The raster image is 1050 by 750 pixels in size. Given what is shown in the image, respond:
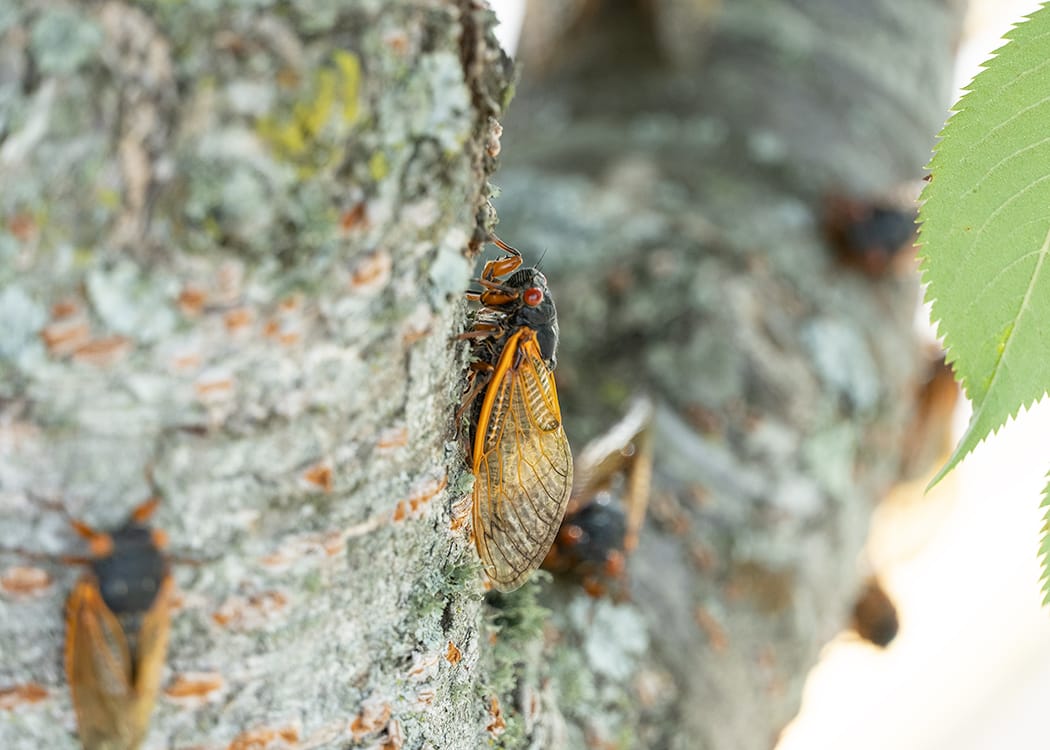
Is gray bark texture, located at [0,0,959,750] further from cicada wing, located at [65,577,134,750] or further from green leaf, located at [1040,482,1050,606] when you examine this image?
green leaf, located at [1040,482,1050,606]

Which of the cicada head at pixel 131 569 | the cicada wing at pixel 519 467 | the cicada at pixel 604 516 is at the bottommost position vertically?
the cicada at pixel 604 516

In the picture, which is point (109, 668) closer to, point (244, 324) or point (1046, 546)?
point (244, 324)

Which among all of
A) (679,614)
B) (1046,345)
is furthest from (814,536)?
(1046,345)

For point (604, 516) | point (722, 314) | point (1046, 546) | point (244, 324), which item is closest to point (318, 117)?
point (244, 324)

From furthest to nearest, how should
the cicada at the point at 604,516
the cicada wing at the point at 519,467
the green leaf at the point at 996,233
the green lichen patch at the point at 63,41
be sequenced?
the cicada at the point at 604,516 → the cicada wing at the point at 519,467 → the green leaf at the point at 996,233 → the green lichen patch at the point at 63,41

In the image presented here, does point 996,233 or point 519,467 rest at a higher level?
point 996,233

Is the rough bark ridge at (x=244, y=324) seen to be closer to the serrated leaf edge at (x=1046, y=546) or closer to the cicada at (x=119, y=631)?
the cicada at (x=119, y=631)

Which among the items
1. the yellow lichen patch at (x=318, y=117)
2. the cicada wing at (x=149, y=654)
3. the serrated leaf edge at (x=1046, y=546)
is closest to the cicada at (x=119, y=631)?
the cicada wing at (x=149, y=654)
